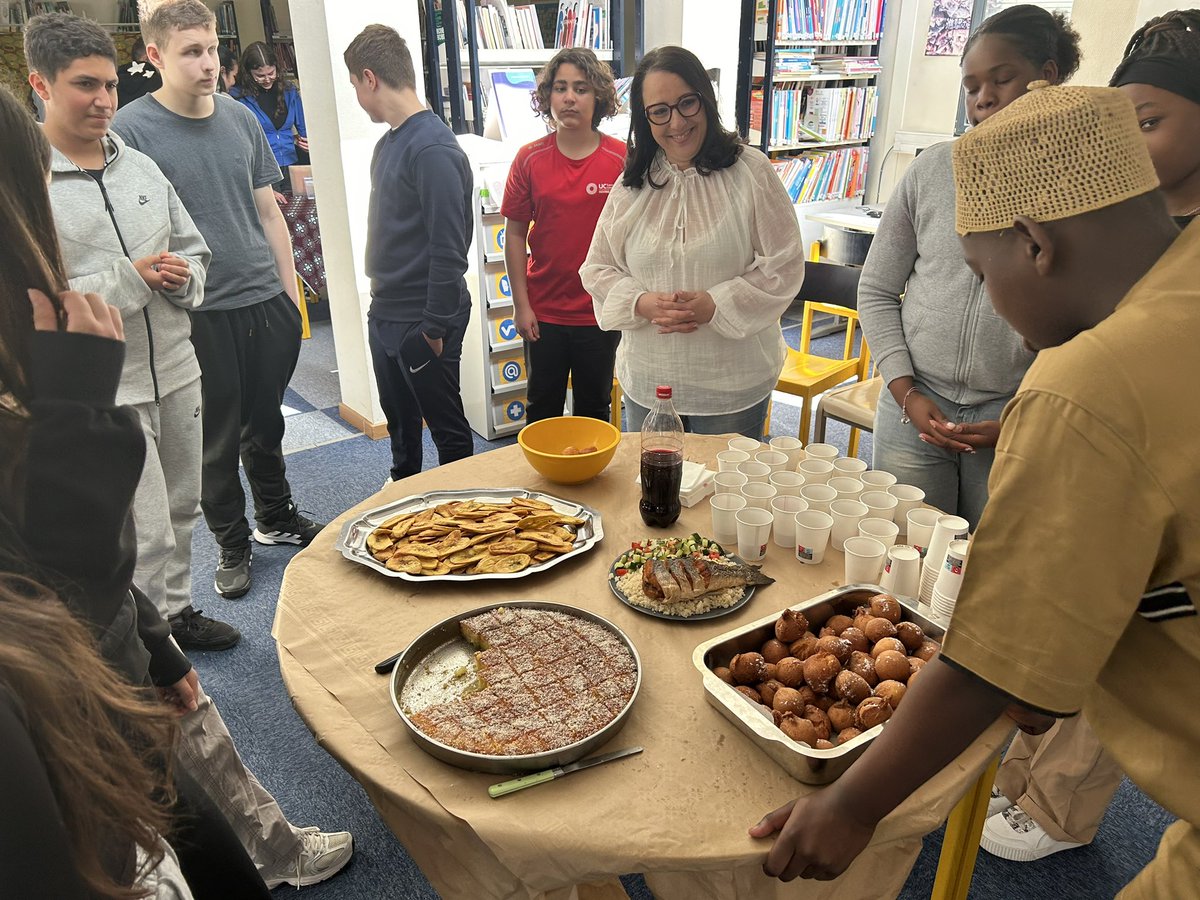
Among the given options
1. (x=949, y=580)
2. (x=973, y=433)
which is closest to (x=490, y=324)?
(x=973, y=433)

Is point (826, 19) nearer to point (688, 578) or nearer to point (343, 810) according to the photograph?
point (688, 578)

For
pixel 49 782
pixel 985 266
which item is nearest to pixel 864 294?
pixel 985 266

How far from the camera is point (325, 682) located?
1224 mm

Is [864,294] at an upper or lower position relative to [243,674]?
upper

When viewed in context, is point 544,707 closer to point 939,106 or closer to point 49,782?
point 49,782

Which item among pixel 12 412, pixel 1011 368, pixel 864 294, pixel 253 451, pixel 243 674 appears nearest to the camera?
pixel 12 412

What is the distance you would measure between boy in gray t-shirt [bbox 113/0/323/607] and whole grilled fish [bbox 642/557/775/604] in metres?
1.88

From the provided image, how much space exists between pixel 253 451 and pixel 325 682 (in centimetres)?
198

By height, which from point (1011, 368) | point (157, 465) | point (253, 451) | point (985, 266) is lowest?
point (253, 451)

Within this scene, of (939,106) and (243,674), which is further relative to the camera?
(939,106)

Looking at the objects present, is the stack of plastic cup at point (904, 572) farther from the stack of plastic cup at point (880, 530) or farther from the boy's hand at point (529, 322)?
the boy's hand at point (529, 322)

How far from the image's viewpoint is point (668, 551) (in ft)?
4.75

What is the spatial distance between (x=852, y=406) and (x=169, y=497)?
2300 mm

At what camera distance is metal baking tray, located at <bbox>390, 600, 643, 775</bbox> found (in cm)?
103
